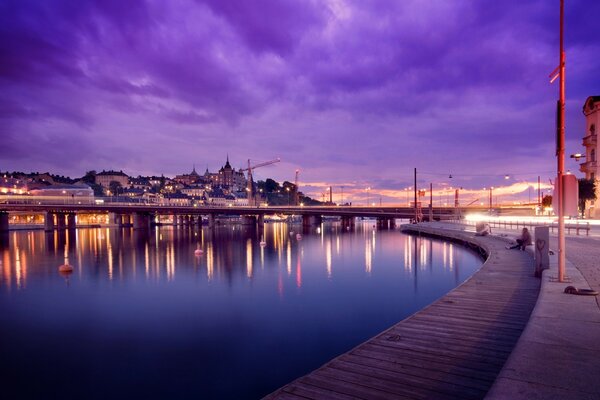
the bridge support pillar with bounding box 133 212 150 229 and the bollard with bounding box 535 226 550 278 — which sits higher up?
the bollard with bounding box 535 226 550 278

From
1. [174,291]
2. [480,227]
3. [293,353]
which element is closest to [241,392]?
[293,353]

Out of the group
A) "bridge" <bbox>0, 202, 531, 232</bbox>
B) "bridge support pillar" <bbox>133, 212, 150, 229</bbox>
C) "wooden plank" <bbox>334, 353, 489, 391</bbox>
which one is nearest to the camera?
"wooden plank" <bbox>334, 353, 489, 391</bbox>

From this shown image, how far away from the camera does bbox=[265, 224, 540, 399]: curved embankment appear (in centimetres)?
711

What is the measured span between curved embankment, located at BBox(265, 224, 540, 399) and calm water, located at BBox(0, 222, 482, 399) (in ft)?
14.4

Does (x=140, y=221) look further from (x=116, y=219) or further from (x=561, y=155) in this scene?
(x=561, y=155)

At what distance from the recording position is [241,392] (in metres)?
11.5

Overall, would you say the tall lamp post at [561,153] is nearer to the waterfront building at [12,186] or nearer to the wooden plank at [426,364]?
the wooden plank at [426,364]

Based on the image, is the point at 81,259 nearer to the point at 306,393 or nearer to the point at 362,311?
the point at 362,311

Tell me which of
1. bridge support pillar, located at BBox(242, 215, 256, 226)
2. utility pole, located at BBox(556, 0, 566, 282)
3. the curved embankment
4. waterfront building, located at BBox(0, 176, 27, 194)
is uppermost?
waterfront building, located at BBox(0, 176, 27, 194)

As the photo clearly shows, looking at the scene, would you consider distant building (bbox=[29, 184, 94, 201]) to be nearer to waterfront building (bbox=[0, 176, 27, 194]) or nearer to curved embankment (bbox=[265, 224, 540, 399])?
waterfront building (bbox=[0, 176, 27, 194])

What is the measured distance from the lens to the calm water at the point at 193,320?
12.6 meters

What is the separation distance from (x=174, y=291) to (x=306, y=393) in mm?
23092

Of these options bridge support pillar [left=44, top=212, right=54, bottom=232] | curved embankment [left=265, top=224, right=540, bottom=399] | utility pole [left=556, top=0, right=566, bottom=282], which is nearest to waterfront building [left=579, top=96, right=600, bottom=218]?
utility pole [left=556, top=0, right=566, bottom=282]

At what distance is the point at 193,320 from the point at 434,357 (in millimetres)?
14807
